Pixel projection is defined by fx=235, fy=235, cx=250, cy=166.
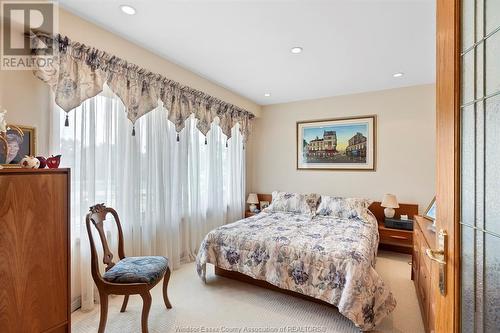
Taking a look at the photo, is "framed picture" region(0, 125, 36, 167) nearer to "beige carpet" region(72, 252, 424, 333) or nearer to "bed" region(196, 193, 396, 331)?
"beige carpet" region(72, 252, 424, 333)

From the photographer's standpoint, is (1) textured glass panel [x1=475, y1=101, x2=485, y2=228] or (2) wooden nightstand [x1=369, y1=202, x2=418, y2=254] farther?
(2) wooden nightstand [x1=369, y1=202, x2=418, y2=254]

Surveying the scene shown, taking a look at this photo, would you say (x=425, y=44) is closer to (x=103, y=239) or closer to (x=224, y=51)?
(x=224, y=51)

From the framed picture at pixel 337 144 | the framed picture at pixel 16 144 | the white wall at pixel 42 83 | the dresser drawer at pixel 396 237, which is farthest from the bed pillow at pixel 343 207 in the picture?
the framed picture at pixel 16 144

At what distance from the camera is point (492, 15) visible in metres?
0.75

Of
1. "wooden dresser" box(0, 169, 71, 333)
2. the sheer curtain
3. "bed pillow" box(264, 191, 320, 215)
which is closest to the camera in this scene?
"wooden dresser" box(0, 169, 71, 333)

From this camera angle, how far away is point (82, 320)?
78.3 inches

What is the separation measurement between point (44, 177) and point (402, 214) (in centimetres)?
427

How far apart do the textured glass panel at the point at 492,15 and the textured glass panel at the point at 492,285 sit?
671 millimetres

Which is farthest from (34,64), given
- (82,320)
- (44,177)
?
(82,320)

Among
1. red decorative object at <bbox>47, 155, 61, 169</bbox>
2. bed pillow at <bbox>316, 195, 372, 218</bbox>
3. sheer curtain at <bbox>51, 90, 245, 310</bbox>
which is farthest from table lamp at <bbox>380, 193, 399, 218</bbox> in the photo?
red decorative object at <bbox>47, 155, 61, 169</bbox>

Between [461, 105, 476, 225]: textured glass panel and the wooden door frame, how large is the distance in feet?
0.06

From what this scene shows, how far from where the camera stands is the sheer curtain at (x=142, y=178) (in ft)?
7.00

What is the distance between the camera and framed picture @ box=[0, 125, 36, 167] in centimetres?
155

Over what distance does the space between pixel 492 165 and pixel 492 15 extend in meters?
0.48
